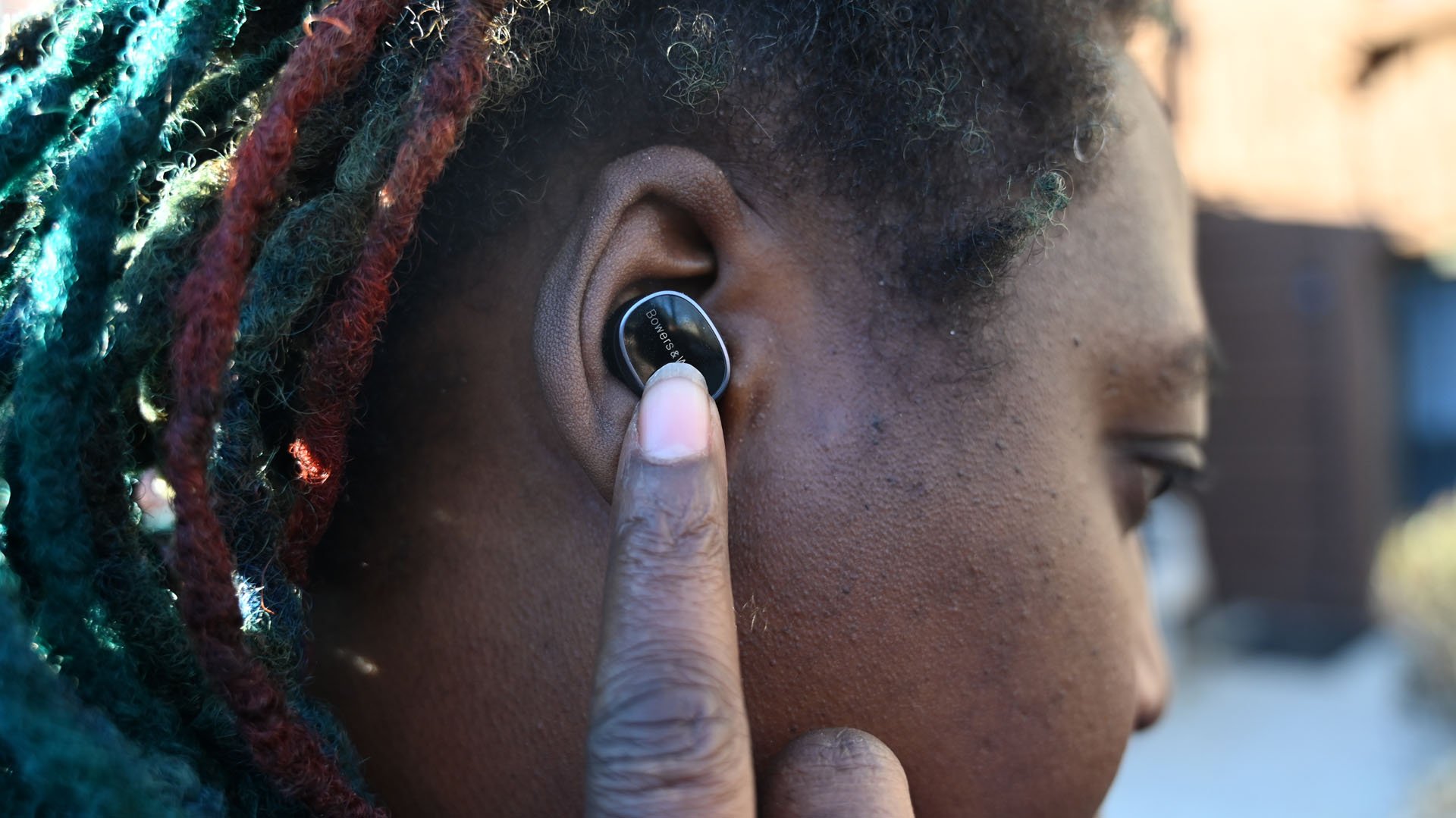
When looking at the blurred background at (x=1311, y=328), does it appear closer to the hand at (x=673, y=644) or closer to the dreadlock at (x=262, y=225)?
the dreadlock at (x=262, y=225)

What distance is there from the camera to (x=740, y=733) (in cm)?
97

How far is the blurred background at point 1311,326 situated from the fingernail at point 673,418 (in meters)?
7.43

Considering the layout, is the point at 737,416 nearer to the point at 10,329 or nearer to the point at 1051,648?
the point at 1051,648

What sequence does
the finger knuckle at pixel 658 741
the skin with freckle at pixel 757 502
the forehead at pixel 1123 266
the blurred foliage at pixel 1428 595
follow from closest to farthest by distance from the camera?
the finger knuckle at pixel 658 741 → the skin with freckle at pixel 757 502 → the forehead at pixel 1123 266 → the blurred foliage at pixel 1428 595

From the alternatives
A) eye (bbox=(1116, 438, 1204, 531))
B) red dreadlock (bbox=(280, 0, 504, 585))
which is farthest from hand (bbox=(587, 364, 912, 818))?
eye (bbox=(1116, 438, 1204, 531))

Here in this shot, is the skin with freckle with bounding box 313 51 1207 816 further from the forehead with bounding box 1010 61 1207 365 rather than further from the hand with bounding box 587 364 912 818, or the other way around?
the hand with bounding box 587 364 912 818

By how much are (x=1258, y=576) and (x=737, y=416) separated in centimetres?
894

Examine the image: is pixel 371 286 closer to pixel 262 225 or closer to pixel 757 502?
pixel 262 225

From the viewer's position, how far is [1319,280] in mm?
8484

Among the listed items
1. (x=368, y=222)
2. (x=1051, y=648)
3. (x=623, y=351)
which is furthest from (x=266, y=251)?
(x=1051, y=648)

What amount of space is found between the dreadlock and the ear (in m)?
0.07

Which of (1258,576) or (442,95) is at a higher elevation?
(1258,576)

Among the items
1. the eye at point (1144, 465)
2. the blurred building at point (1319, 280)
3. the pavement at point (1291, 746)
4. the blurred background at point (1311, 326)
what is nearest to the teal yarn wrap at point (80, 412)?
the eye at point (1144, 465)

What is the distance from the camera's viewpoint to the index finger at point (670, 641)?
93cm
